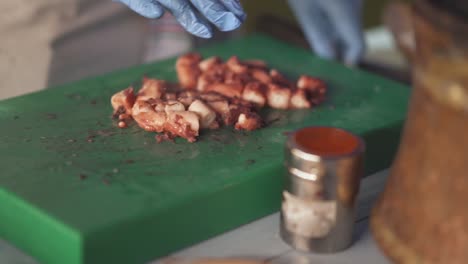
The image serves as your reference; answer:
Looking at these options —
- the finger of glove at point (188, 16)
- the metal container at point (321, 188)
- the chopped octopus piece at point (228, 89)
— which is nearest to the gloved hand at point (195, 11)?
the finger of glove at point (188, 16)

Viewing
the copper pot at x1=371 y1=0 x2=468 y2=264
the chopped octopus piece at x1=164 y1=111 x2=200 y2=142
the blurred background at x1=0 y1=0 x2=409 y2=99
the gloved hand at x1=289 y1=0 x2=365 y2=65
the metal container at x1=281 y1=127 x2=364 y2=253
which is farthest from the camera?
the gloved hand at x1=289 y1=0 x2=365 y2=65

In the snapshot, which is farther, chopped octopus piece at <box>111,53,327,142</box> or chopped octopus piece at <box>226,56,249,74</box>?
chopped octopus piece at <box>226,56,249,74</box>

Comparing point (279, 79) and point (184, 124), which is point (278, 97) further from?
point (184, 124)

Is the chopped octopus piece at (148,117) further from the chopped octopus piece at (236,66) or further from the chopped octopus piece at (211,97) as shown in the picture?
the chopped octopus piece at (236,66)

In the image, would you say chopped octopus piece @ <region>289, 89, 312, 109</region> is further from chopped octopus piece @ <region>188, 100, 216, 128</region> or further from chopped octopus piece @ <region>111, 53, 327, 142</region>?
chopped octopus piece @ <region>188, 100, 216, 128</region>

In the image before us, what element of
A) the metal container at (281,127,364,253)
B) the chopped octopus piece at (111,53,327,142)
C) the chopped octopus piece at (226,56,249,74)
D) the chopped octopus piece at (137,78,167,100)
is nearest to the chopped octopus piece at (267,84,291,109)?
the chopped octopus piece at (111,53,327,142)

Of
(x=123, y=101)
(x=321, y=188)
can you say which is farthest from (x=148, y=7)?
(x=321, y=188)
